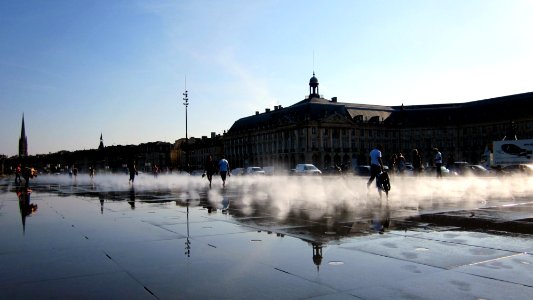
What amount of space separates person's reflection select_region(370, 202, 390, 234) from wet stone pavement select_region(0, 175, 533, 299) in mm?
42

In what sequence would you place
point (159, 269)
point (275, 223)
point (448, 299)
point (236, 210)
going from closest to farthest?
point (448, 299)
point (159, 269)
point (275, 223)
point (236, 210)

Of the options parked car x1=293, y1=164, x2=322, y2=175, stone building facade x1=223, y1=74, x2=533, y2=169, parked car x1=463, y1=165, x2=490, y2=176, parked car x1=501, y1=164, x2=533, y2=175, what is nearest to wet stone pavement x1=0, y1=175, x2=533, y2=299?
parked car x1=501, y1=164, x2=533, y2=175

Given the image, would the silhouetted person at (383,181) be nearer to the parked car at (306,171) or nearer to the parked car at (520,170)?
the parked car at (520,170)

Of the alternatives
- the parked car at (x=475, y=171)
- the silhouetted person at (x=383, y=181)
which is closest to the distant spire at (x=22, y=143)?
the parked car at (x=475, y=171)

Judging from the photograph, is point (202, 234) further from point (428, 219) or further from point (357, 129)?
point (357, 129)

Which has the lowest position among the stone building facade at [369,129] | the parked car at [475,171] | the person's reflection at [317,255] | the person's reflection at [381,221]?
the person's reflection at [317,255]

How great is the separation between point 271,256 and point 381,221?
3.77 metres

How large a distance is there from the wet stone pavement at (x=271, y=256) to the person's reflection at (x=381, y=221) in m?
0.04

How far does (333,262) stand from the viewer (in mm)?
5457

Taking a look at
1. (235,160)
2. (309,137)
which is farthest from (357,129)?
(235,160)

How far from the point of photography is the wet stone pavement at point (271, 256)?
4.38 meters

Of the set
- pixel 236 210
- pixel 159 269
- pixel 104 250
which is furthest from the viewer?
pixel 236 210

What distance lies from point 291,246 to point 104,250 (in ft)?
8.47

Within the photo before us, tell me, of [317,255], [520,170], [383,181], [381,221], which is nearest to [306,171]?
[520,170]
